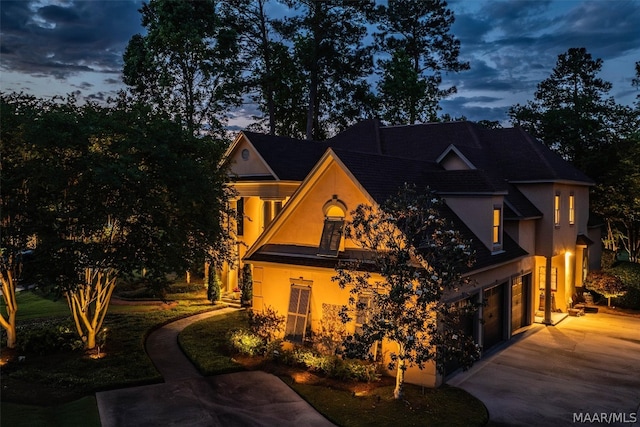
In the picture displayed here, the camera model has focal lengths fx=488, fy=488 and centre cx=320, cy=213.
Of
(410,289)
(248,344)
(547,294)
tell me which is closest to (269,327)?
(248,344)

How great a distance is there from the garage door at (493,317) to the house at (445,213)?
5 cm

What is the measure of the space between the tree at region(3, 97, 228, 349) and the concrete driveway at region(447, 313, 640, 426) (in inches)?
421

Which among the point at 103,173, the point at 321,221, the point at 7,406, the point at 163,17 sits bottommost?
the point at 7,406

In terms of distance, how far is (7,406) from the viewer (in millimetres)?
12859

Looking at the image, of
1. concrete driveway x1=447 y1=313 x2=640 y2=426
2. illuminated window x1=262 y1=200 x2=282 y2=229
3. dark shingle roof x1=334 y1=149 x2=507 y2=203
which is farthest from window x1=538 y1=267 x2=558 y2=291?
illuminated window x1=262 y1=200 x2=282 y2=229

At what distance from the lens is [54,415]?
488 inches

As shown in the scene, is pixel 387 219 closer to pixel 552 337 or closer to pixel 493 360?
pixel 493 360

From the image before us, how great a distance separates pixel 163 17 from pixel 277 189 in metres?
18.4

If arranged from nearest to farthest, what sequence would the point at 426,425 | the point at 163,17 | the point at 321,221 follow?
the point at 426,425
the point at 321,221
the point at 163,17

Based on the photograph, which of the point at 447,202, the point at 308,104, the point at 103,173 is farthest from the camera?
the point at 308,104

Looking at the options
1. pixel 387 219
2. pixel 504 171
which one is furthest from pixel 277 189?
pixel 387 219

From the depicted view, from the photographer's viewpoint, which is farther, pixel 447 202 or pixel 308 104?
pixel 308 104

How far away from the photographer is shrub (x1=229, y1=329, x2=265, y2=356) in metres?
17.4

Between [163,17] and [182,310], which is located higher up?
[163,17]
